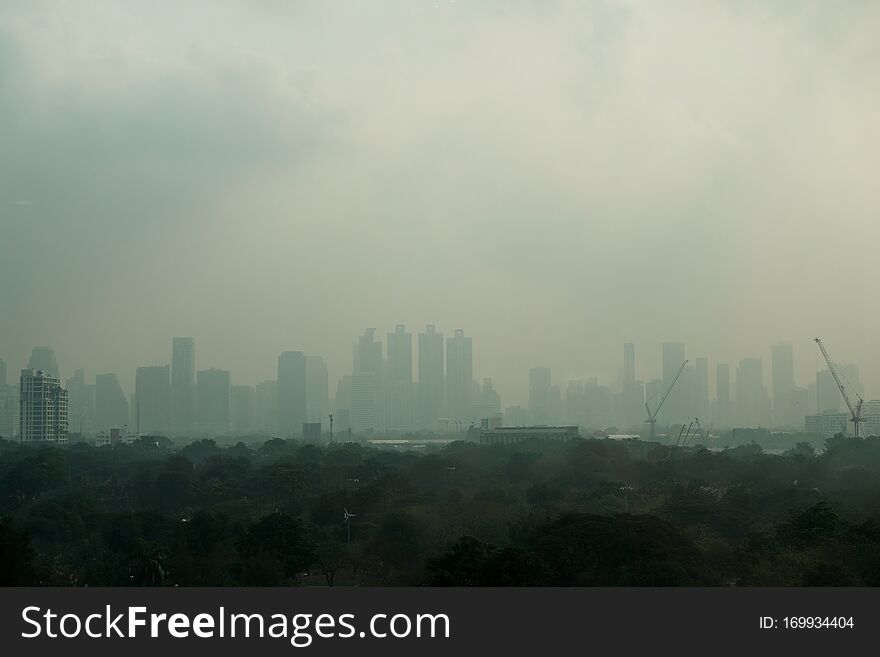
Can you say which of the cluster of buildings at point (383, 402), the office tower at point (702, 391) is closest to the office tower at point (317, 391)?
the cluster of buildings at point (383, 402)

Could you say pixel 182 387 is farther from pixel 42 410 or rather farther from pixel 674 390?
pixel 674 390

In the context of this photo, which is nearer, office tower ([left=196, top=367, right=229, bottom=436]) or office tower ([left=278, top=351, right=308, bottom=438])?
office tower ([left=278, top=351, right=308, bottom=438])

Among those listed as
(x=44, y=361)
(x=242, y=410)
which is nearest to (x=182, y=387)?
(x=242, y=410)

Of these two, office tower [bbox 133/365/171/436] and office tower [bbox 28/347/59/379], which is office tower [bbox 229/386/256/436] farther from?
office tower [bbox 28/347/59/379]

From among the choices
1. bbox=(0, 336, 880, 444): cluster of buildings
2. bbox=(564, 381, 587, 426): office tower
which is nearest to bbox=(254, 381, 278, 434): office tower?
bbox=(0, 336, 880, 444): cluster of buildings

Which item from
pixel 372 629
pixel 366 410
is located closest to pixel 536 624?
pixel 372 629

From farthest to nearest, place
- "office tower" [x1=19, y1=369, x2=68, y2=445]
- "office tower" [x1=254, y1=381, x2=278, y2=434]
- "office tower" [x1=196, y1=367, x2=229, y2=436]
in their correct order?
"office tower" [x1=254, y1=381, x2=278, y2=434], "office tower" [x1=196, y1=367, x2=229, y2=436], "office tower" [x1=19, y1=369, x2=68, y2=445]
